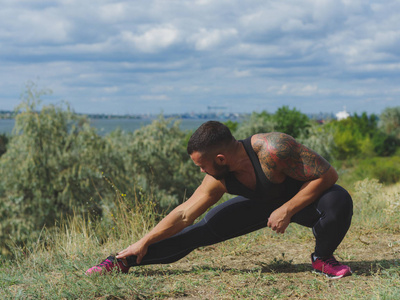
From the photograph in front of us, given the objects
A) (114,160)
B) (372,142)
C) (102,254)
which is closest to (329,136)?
(114,160)

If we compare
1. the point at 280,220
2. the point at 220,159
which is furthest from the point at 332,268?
the point at 220,159

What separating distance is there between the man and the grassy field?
199 mm

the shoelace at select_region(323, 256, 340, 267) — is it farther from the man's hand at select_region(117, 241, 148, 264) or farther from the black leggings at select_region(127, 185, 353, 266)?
the man's hand at select_region(117, 241, 148, 264)

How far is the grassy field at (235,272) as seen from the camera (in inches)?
123

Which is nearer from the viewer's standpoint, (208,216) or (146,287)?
(146,287)

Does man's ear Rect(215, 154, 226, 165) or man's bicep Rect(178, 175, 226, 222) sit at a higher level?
man's ear Rect(215, 154, 226, 165)

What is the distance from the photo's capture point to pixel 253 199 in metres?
3.48

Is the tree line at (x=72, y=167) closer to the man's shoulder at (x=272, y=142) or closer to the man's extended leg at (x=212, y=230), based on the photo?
the man's extended leg at (x=212, y=230)

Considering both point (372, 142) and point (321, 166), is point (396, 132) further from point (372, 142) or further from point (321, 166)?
point (321, 166)

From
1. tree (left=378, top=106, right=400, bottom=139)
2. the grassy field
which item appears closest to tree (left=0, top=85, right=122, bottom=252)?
the grassy field

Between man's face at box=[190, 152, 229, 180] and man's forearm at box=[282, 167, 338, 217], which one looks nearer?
man's face at box=[190, 152, 229, 180]

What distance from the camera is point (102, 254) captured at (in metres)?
4.32

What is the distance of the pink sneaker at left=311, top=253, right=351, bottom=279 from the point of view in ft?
11.2

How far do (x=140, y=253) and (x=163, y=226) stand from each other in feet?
1.00
